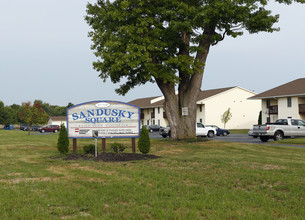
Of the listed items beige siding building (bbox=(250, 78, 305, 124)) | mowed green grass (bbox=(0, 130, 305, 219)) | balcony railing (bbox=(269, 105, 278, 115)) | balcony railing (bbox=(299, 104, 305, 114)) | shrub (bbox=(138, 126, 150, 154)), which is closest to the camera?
mowed green grass (bbox=(0, 130, 305, 219))

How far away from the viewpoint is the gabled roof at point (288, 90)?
45.4m

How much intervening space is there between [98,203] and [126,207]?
0.57 meters

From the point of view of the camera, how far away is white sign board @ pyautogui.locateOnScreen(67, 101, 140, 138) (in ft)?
51.5

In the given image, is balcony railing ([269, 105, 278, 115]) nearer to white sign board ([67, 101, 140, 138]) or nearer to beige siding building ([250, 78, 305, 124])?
beige siding building ([250, 78, 305, 124])

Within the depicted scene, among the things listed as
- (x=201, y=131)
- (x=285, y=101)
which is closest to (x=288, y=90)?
(x=285, y=101)

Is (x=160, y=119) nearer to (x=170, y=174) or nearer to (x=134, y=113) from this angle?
(x=134, y=113)

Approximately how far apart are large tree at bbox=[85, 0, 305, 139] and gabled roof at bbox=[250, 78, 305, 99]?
24.9m

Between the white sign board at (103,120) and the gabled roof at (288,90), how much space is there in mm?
34770

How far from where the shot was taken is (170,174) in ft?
31.3

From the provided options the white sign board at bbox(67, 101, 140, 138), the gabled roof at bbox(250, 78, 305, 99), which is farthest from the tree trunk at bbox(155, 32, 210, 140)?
the gabled roof at bbox(250, 78, 305, 99)

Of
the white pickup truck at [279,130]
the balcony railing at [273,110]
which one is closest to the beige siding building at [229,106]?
the balcony railing at [273,110]

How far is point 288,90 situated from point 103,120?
38451mm

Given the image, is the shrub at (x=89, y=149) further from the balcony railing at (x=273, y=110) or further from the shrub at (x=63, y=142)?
the balcony railing at (x=273, y=110)

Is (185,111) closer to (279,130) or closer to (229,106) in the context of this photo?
(279,130)
